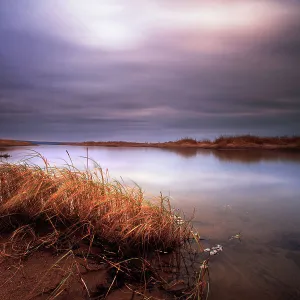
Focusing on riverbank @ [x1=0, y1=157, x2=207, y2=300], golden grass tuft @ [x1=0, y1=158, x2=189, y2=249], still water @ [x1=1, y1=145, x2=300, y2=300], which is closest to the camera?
riverbank @ [x1=0, y1=157, x2=207, y2=300]

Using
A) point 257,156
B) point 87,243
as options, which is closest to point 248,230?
point 87,243

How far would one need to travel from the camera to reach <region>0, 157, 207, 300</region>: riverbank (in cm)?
339

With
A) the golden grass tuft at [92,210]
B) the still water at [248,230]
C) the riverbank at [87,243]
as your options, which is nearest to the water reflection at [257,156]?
the still water at [248,230]

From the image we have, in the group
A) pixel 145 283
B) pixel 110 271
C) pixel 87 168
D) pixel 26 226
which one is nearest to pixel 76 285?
pixel 110 271

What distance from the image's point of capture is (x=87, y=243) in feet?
14.8

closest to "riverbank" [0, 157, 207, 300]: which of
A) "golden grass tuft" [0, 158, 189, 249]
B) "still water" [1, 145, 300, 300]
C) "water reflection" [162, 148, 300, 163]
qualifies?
"golden grass tuft" [0, 158, 189, 249]

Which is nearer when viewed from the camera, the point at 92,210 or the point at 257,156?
the point at 92,210

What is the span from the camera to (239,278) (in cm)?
415

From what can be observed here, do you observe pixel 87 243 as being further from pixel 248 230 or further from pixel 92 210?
pixel 248 230

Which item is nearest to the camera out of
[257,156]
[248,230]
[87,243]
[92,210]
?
[87,243]

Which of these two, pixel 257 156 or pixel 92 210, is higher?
pixel 92 210

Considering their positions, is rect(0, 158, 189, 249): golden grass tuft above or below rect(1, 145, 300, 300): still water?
above

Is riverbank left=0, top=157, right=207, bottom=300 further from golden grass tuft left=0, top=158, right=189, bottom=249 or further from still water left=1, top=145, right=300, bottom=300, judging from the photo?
still water left=1, top=145, right=300, bottom=300

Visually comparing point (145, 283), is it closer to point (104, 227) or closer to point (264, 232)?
point (104, 227)
